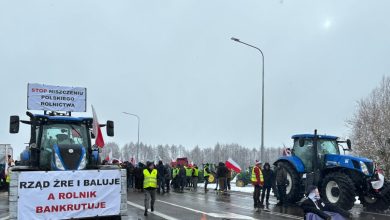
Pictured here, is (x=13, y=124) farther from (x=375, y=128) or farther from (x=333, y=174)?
(x=375, y=128)

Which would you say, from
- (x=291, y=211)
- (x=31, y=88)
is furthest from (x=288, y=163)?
(x=31, y=88)

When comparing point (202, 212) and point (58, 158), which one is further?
point (202, 212)

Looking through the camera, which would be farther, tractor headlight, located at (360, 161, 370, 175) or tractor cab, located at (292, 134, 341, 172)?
tractor cab, located at (292, 134, 341, 172)

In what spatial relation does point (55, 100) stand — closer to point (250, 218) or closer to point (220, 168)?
point (250, 218)

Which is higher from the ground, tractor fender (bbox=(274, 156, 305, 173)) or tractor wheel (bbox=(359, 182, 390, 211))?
tractor fender (bbox=(274, 156, 305, 173))

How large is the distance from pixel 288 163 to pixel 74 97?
27.0 ft

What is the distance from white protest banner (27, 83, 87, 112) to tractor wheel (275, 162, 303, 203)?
25.5ft

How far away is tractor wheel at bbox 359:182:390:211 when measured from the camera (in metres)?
14.8

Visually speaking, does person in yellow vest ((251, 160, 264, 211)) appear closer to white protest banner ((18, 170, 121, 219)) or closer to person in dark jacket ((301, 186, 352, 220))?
white protest banner ((18, 170, 121, 219))

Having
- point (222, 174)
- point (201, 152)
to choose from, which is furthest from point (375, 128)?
point (201, 152)

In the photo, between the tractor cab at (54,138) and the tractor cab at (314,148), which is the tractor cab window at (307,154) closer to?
the tractor cab at (314,148)

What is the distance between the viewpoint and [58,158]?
998cm

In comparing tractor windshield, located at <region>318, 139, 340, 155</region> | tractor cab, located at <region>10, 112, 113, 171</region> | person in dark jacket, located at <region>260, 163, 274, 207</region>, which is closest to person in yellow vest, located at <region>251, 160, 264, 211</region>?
person in dark jacket, located at <region>260, 163, 274, 207</region>

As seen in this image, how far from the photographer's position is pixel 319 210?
22.2 ft
